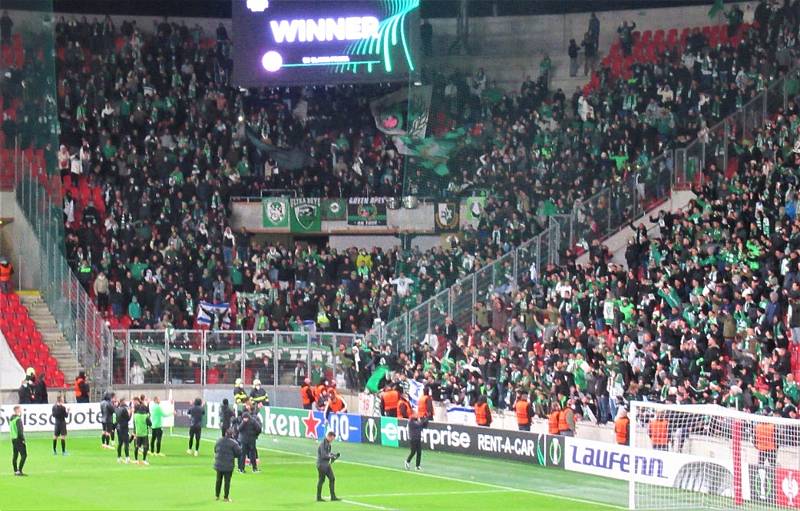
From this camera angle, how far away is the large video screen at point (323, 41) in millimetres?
40844

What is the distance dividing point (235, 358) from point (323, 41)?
30.6ft

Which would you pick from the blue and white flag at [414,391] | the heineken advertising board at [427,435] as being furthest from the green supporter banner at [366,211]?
the blue and white flag at [414,391]

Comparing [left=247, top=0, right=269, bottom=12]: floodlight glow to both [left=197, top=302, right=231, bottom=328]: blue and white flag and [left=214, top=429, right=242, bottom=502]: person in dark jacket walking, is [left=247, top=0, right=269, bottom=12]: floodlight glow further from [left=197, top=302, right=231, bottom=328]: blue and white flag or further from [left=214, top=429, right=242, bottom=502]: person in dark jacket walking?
Answer: [left=214, top=429, right=242, bottom=502]: person in dark jacket walking

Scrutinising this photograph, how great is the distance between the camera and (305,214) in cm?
4709

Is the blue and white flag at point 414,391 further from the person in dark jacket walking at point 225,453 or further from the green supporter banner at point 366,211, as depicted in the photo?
the person in dark jacket walking at point 225,453

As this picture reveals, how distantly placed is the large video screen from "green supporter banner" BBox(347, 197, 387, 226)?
19.6 feet

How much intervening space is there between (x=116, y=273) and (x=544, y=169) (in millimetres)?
12952

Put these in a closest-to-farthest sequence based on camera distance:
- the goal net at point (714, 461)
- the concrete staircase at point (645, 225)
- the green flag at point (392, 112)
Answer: the goal net at point (714, 461) → the concrete staircase at point (645, 225) → the green flag at point (392, 112)

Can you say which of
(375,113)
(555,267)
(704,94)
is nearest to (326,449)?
(555,267)

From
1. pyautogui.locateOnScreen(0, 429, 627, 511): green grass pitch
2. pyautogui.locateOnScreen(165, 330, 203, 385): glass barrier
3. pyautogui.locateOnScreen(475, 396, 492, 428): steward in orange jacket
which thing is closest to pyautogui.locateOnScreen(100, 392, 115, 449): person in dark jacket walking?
pyautogui.locateOnScreen(0, 429, 627, 511): green grass pitch

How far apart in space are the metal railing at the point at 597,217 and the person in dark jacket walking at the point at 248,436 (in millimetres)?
9759

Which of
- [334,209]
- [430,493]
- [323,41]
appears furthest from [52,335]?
[430,493]

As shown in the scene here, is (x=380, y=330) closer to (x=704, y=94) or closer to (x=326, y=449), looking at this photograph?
(x=704, y=94)

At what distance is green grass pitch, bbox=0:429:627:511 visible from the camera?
25.3 metres
